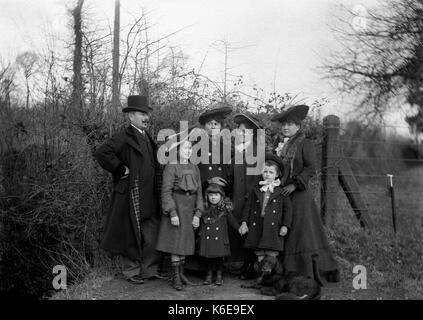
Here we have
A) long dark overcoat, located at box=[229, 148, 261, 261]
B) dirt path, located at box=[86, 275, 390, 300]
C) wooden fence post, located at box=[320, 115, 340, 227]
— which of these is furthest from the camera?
wooden fence post, located at box=[320, 115, 340, 227]

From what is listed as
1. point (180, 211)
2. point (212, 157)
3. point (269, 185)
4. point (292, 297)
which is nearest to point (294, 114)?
point (269, 185)

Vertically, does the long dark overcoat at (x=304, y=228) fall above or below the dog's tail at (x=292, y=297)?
above

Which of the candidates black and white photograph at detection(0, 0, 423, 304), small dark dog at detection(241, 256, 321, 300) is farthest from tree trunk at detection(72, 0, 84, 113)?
small dark dog at detection(241, 256, 321, 300)

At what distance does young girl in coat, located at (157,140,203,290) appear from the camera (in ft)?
17.2

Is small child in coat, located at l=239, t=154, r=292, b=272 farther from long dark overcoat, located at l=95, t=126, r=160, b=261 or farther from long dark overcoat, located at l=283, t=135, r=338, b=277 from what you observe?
long dark overcoat, located at l=95, t=126, r=160, b=261

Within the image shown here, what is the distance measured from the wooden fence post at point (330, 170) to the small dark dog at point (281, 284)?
2.08 metres

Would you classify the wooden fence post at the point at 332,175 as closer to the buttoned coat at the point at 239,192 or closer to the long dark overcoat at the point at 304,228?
the long dark overcoat at the point at 304,228

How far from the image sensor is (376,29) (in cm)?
1283

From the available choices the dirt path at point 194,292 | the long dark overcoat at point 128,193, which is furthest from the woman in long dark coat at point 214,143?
the dirt path at point 194,292

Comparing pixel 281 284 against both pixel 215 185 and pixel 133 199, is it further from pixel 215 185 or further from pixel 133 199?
pixel 133 199

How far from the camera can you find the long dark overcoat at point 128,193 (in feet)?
17.6

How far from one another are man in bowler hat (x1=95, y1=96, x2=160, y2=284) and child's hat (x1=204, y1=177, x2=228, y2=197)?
2.00 feet

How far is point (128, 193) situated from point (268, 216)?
1.61 metres
